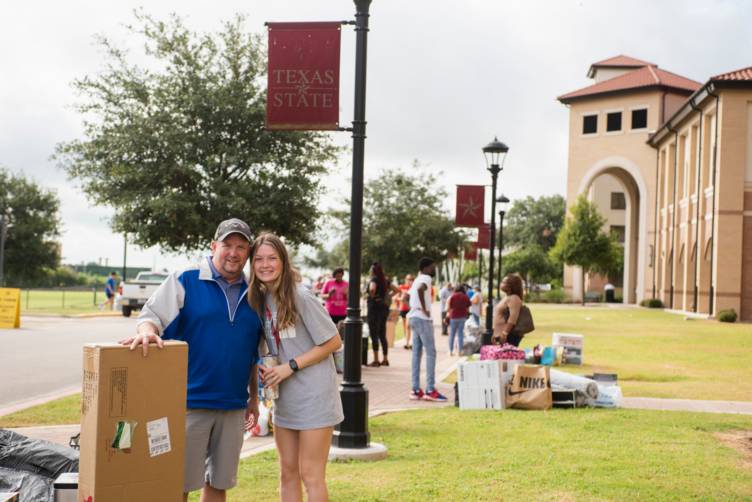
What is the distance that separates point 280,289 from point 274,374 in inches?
16.7

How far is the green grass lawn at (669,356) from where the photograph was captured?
14.3 m

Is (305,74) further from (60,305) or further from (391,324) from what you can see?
(60,305)

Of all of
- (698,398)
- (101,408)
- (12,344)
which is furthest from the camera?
(12,344)

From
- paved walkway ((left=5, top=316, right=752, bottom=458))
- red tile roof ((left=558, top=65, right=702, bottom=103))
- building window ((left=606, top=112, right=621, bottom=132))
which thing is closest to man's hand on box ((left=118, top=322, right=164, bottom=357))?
paved walkway ((left=5, top=316, right=752, bottom=458))

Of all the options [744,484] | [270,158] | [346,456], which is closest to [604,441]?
[744,484]

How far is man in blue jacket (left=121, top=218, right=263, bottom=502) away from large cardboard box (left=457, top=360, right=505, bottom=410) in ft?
23.2

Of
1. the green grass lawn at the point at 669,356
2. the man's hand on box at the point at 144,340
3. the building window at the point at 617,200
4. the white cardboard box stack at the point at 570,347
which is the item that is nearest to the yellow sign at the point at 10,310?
the green grass lawn at the point at 669,356

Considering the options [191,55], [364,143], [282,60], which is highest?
[191,55]

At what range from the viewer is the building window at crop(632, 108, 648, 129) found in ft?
209

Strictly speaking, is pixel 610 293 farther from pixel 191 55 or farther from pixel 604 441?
pixel 604 441

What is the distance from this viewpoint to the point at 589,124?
65562 mm

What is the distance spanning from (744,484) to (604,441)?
191 centimetres

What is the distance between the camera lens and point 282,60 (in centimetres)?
848

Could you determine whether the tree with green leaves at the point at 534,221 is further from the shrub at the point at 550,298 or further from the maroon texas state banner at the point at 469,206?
the maroon texas state banner at the point at 469,206
